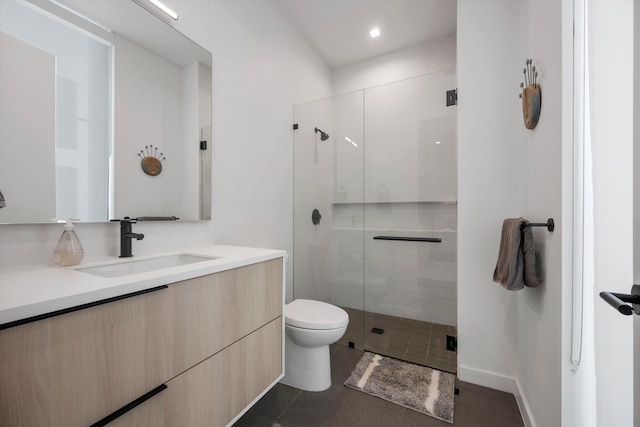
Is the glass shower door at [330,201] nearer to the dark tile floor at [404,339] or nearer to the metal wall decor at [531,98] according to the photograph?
the dark tile floor at [404,339]

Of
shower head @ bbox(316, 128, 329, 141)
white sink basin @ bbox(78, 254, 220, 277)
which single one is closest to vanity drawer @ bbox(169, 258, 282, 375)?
white sink basin @ bbox(78, 254, 220, 277)

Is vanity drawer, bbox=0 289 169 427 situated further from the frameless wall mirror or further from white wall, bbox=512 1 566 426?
white wall, bbox=512 1 566 426

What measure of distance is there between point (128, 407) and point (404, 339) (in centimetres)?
190

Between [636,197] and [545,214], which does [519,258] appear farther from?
[636,197]

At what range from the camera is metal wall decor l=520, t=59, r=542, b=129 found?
1.18 meters

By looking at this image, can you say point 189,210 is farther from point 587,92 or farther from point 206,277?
Answer: point 587,92

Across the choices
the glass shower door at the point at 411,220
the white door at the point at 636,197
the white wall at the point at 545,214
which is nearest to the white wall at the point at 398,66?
the glass shower door at the point at 411,220

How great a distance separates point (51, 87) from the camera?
3.07 feet

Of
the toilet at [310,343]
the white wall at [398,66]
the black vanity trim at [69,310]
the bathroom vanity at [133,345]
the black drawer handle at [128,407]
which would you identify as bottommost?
the toilet at [310,343]

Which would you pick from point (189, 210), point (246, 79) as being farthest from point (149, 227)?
point (246, 79)

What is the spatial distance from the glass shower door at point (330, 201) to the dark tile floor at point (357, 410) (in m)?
0.83

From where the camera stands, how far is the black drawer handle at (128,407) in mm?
645

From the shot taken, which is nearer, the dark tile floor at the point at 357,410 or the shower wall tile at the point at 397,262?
the dark tile floor at the point at 357,410

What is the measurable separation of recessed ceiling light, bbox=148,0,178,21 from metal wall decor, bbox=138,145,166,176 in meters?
0.63
